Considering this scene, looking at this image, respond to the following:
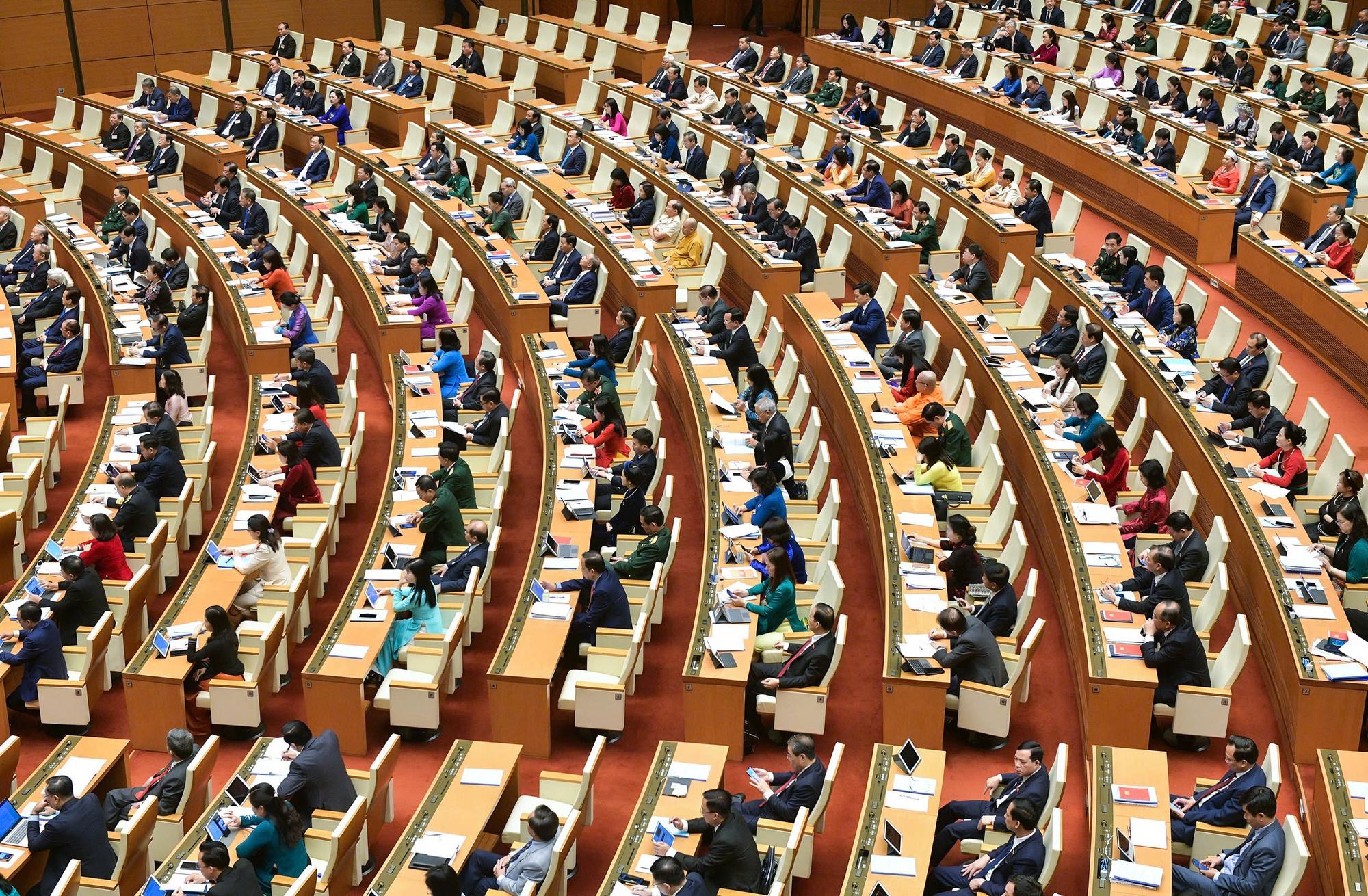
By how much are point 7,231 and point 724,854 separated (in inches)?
552

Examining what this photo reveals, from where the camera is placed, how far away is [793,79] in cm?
2241

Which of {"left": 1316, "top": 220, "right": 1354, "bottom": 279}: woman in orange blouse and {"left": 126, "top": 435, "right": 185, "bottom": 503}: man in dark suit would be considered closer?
{"left": 126, "top": 435, "right": 185, "bottom": 503}: man in dark suit

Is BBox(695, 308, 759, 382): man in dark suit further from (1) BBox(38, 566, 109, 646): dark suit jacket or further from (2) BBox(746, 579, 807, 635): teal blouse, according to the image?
(1) BBox(38, 566, 109, 646): dark suit jacket

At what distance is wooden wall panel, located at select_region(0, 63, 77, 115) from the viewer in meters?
25.2

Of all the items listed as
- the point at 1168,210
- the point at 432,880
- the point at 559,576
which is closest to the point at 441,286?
the point at 559,576

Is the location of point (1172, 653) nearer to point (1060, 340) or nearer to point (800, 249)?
point (1060, 340)

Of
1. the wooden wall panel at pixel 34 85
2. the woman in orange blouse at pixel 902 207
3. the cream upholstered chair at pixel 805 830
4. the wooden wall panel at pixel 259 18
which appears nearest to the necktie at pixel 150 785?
the cream upholstered chair at pixel 805 830

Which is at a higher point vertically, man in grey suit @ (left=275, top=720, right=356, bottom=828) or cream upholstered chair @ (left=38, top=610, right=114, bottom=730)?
man in grey suit @ (left=275, top=720, right=356, bottom=828)

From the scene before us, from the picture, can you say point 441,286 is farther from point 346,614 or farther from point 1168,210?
point 1168,210

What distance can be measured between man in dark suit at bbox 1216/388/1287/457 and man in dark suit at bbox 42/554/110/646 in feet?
28.1

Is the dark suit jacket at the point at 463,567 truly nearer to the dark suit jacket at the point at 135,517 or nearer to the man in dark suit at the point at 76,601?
the man in dark suit at the point at 76,601

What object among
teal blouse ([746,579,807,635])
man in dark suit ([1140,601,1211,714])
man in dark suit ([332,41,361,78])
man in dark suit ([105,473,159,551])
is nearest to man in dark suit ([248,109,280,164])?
man in dark suit ([332,41,361,78])

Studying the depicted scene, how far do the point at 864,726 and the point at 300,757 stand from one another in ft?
12.3

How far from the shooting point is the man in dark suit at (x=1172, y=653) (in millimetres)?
9047
